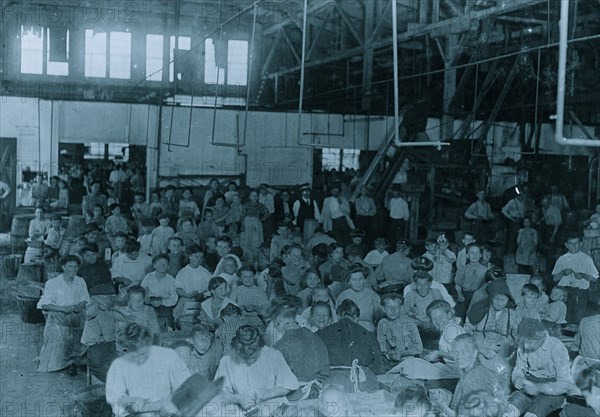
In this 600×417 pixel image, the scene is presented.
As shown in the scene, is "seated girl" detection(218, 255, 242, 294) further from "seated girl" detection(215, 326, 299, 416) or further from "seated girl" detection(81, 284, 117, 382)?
"seated girl" detection(215, 326, 299, 416)

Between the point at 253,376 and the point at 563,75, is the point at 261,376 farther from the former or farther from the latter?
the point at 563,75

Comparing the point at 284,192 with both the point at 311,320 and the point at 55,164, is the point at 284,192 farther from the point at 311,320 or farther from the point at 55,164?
the point at 311,320

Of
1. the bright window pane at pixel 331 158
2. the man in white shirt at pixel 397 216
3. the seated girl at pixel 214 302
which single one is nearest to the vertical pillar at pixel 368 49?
the bright window pane at pixel 331 158

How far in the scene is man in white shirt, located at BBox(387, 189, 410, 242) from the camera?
16.9 m

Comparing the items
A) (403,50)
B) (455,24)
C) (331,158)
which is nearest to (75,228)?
(455,24)

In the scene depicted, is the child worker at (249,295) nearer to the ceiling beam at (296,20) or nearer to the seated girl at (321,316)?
the seated girl at (321,316)

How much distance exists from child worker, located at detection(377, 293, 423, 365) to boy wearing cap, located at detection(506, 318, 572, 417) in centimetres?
119

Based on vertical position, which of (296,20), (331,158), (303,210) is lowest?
(303,210)

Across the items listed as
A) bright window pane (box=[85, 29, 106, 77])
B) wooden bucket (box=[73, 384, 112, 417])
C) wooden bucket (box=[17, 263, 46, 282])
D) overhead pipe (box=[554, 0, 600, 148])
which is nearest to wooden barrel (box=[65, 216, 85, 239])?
wooden bucket (box=[17, 263, 46, 282])

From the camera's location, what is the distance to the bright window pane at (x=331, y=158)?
25009 mm

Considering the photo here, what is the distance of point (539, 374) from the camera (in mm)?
6965

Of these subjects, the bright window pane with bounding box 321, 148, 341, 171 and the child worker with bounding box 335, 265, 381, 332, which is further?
the bright window pane with bounding box 321, 148, 341, 171

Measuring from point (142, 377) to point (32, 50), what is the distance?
2496 centimetres

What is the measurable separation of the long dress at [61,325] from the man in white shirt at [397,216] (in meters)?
9.03
